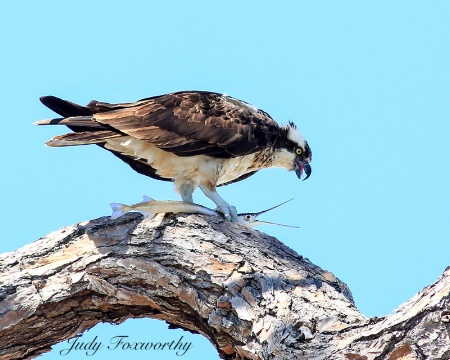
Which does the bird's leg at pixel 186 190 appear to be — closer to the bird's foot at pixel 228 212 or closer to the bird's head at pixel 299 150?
the bird's foot at pixel 228 212

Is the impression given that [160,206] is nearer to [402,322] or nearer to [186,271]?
[186,271]

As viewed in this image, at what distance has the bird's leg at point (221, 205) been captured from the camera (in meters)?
6.30

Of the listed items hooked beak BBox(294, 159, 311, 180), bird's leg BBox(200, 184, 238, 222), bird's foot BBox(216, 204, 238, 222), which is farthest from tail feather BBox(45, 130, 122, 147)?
hooked beak BBox(294, 159, 311, 180)

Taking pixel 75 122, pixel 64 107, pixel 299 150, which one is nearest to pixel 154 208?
pixel 75 122

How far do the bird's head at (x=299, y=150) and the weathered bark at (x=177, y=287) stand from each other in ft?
6.59

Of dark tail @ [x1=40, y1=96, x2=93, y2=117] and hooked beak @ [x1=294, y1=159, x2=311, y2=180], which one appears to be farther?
hooked beak @ [x1=294, y1=159, x2=311, y2=180]

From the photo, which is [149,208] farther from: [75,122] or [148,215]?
[75,122]

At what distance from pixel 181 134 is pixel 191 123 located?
14 cm

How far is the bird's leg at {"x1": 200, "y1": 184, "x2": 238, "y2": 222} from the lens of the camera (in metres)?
6.30

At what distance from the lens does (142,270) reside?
5.42 meters

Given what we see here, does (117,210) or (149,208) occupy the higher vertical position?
(149,208)

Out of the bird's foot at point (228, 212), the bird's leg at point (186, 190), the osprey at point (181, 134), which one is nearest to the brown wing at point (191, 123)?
the osprey at point (181, 134)

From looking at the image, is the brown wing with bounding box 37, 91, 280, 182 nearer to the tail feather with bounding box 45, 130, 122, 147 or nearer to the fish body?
the tail feather with bounding box 45, 130, 122, 147

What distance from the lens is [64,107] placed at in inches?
263
